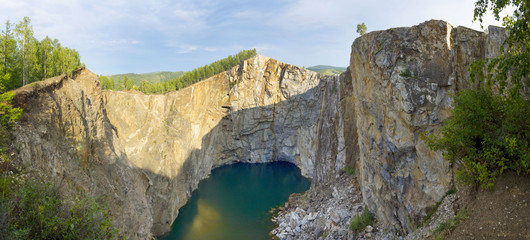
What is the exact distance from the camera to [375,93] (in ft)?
60.7

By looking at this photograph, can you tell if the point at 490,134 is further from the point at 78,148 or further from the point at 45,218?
the point at 78,148

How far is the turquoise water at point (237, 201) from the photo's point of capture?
95.8 ft

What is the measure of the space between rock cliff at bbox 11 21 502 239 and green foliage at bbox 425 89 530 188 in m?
5.36

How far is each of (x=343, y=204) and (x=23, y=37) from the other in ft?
99.9

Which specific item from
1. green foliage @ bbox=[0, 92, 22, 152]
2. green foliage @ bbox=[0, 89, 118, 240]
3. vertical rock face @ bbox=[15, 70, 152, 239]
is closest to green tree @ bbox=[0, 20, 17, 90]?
vertical rock face @ bbox=[15, 70, 152, 239]

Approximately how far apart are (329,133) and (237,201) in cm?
1628

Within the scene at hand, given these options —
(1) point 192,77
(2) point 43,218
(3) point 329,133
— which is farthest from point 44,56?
(1) point 192,77

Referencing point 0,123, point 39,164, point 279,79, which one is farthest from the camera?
point 279,79

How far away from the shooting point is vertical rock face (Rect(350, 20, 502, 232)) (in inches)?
568

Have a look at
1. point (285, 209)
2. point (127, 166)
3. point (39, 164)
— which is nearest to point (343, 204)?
point (285, 209)

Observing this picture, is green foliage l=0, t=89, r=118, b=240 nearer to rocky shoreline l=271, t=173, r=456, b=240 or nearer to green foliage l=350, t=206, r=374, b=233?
rocky shoreline l=271, t=173, r=456, b=240

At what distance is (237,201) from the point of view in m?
39.4

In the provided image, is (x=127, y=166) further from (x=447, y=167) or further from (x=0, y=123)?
(x=447, y=167)

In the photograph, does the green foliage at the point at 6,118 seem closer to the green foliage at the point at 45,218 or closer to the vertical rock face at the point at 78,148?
the vertical rock face at the point at 78,148
